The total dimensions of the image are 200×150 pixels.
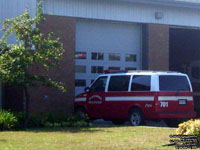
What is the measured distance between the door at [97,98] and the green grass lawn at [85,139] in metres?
3.48

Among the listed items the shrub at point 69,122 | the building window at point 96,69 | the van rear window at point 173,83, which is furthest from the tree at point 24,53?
the building window at point 96,69

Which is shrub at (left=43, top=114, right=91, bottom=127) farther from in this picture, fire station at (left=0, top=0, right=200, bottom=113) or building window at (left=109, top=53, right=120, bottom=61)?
building window at (left=109, top=53, right=120, bottom=61)

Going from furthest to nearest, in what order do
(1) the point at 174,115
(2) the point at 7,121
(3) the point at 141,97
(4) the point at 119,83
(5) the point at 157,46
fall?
(5) the point at 157,46 < (4) the point at 119,83 < (3) the point at 141,97 < (1) the point at 174,115 < (2) the point at 7,121

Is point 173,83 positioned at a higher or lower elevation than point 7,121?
higher

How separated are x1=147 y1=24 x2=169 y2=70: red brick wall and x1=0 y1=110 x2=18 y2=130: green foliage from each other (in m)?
10.3

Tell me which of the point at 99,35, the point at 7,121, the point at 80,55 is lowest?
the point at 7,121

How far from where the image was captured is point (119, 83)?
812 inches

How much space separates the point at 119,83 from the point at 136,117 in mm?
1590

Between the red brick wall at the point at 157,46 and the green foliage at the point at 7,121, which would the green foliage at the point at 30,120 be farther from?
the red brick wall at the point at 157,46

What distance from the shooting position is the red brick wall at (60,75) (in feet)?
77.8

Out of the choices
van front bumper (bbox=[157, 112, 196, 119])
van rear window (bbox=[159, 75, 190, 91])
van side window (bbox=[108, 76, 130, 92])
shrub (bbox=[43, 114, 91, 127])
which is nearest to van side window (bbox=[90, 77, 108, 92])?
van side window (bbox=[108, 76, 130, 92])

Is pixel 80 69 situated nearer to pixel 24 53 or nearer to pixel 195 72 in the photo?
pixel 24 53

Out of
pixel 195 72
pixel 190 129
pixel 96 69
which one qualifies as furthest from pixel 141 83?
pixel 195 72

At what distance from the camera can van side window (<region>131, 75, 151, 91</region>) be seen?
19500 mm
